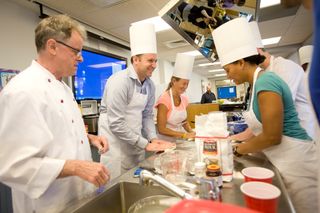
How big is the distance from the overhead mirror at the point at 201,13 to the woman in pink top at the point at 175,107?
488mm

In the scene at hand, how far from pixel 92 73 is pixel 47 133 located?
2768 millimetres

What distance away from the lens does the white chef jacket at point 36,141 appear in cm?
75

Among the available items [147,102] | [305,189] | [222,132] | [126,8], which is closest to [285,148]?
[305,189]

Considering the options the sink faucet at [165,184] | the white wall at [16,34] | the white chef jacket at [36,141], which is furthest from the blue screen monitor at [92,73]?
the sink faucet at [165,184]

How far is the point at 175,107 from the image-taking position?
206 cm

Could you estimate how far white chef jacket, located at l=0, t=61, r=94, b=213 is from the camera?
750mm

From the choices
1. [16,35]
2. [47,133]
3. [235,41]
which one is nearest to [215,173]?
[47,133]

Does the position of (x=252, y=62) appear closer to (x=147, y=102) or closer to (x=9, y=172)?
(x=147, y=102)

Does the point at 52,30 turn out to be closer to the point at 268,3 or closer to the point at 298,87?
the point at 298,87

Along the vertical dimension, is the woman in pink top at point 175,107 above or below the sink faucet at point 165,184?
above

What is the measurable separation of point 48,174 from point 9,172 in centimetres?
13

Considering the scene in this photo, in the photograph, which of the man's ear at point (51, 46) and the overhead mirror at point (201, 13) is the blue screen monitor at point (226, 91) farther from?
the man's ear at point (51, 46)

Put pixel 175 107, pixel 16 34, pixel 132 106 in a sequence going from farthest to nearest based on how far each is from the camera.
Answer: pixel 16 34 < pixel 175 107 < pixel 132 106

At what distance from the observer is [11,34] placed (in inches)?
90.8
